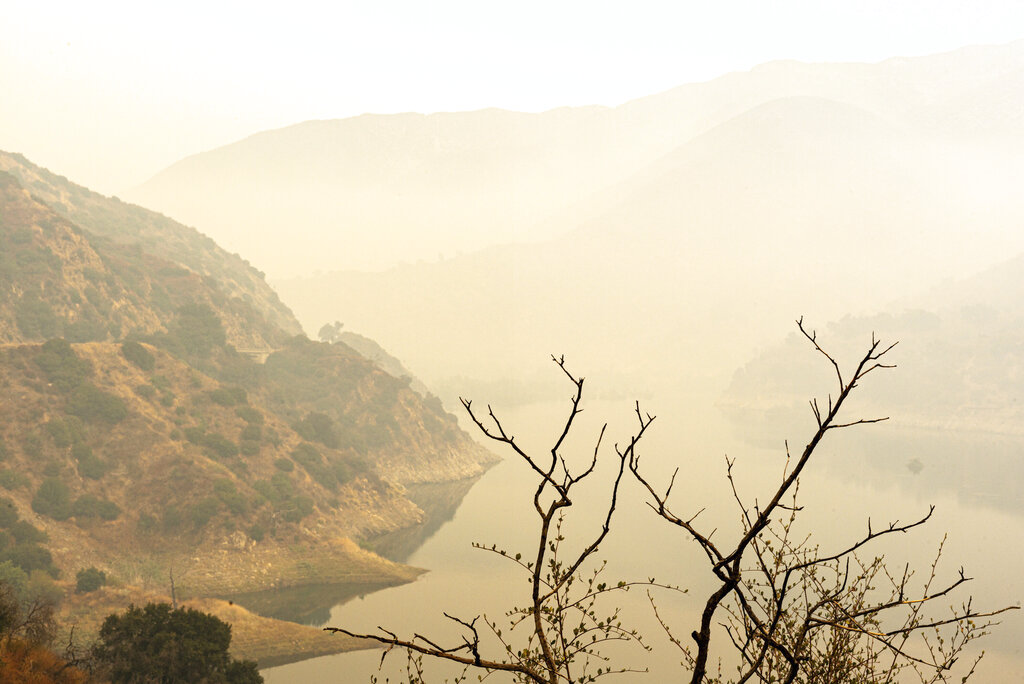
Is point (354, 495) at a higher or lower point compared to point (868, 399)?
lower

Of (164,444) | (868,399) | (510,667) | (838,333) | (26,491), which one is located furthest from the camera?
(838,333)

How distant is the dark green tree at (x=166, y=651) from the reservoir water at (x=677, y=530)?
20.0 ft

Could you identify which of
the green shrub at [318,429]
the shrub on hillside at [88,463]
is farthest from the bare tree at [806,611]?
the green shrub at [318,429]

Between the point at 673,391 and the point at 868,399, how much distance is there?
50459 mm

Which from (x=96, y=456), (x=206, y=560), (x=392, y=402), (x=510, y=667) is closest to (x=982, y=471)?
(x=392, y=402)

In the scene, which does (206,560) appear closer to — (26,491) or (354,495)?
(26,491)

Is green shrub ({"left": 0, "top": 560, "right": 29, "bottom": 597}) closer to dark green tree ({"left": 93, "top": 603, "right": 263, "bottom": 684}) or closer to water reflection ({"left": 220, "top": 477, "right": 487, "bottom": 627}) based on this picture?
water reflection ({"left": 220, "top": 477, "right": 487, "bottom": 627})

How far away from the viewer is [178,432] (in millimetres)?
60531

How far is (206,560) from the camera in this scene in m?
50.2

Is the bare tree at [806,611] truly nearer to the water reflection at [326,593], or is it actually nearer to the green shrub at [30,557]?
the water reflection at [326,593]

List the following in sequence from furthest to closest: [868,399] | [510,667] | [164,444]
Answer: [868,399] → [164,444] → [510,667]

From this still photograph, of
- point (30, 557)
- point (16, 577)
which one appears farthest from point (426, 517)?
point (16, 577)

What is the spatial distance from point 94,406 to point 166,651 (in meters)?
34.4

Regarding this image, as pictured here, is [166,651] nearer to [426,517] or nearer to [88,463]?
[88,463]
